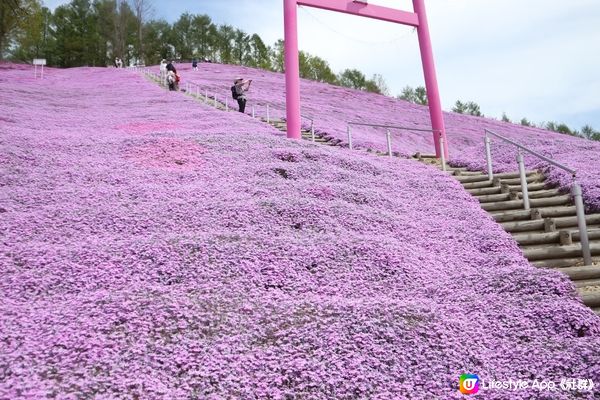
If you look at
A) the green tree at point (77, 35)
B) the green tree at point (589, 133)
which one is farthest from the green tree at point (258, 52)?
the green tree at point (589, 133)

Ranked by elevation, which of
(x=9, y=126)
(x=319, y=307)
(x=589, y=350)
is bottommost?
(x=589, y=350)

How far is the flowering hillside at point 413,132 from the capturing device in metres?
14.6

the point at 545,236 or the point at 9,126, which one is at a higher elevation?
the point at 9,126

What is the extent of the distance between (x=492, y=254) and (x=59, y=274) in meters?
6.66

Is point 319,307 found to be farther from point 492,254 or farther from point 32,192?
point 32,192

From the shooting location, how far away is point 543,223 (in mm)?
9211

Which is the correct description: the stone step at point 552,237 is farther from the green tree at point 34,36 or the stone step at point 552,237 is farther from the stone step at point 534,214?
the green tree at point 34,36

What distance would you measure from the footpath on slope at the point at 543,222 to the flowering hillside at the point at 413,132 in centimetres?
58

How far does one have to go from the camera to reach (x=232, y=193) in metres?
9.47

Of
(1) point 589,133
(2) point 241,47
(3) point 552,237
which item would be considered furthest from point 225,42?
(3) point 552,237

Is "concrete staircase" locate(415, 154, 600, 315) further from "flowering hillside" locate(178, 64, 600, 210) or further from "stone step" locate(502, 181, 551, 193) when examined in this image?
"flowering hillside" locate(178, 64, 600, 210)

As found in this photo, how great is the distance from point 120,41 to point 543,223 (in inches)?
2882

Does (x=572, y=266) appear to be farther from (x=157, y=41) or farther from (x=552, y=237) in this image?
(x=157, y=41)

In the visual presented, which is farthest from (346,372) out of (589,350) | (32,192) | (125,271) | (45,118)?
(45,118)
